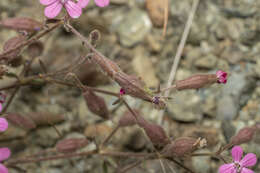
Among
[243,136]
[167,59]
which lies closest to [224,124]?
[243,136]

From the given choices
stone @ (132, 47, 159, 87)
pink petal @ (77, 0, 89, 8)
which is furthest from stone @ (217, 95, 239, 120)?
pink petal @ (77, 0, 89, 8)

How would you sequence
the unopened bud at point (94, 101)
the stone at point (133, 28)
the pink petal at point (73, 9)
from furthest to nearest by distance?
the stone at point (133, 28), the unopened bud at point (94, 101), the pink petal at point (73, 9)

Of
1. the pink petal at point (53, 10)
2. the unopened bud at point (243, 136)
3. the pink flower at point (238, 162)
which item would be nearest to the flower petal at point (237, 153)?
the pink flower at point (238, 162)

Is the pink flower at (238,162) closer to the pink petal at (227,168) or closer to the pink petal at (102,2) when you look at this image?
the pink petal at (227,168)

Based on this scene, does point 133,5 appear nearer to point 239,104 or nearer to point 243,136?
point 239,104

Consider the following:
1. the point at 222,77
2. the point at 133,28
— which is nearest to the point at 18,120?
the point at 133,28

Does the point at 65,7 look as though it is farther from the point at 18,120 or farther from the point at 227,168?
the point at 227,168

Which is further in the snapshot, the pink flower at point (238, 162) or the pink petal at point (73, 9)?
the pink flower at point (238, 162)
